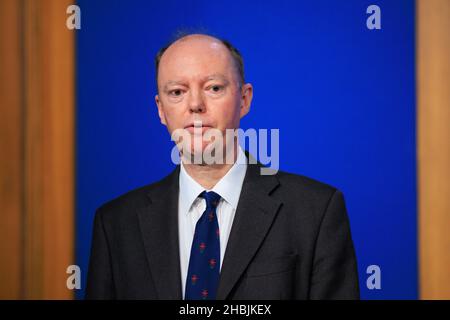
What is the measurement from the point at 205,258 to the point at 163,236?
13 cm

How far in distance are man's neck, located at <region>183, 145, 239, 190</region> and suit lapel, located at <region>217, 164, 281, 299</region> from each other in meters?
0.07

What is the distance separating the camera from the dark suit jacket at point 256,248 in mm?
1348

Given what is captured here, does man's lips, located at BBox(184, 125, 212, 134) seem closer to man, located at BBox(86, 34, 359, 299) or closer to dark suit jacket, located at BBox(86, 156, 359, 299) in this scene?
man, located at BBox(86, 34, 359, 299)

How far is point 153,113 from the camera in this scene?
172cm

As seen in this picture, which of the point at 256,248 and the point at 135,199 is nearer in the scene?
the point at 256,248

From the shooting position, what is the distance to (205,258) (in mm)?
1375

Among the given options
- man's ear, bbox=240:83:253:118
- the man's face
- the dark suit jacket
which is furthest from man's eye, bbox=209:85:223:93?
the dark suit jacket

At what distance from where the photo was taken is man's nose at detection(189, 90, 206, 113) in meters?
1.38

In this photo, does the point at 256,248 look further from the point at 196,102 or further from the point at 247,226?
the point at 196,102

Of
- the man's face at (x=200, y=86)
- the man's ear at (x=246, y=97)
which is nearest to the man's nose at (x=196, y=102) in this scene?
the man's face at (x=200, y=86)

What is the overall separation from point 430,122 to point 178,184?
31.2 inches

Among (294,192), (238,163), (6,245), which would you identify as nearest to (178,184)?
(238,163)

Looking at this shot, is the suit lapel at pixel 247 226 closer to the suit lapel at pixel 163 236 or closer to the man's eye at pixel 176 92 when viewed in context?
the suit lapel at pixel 163 236

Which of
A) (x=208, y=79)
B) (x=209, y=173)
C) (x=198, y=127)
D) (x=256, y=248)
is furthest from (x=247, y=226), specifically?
(x=208, y=79)
